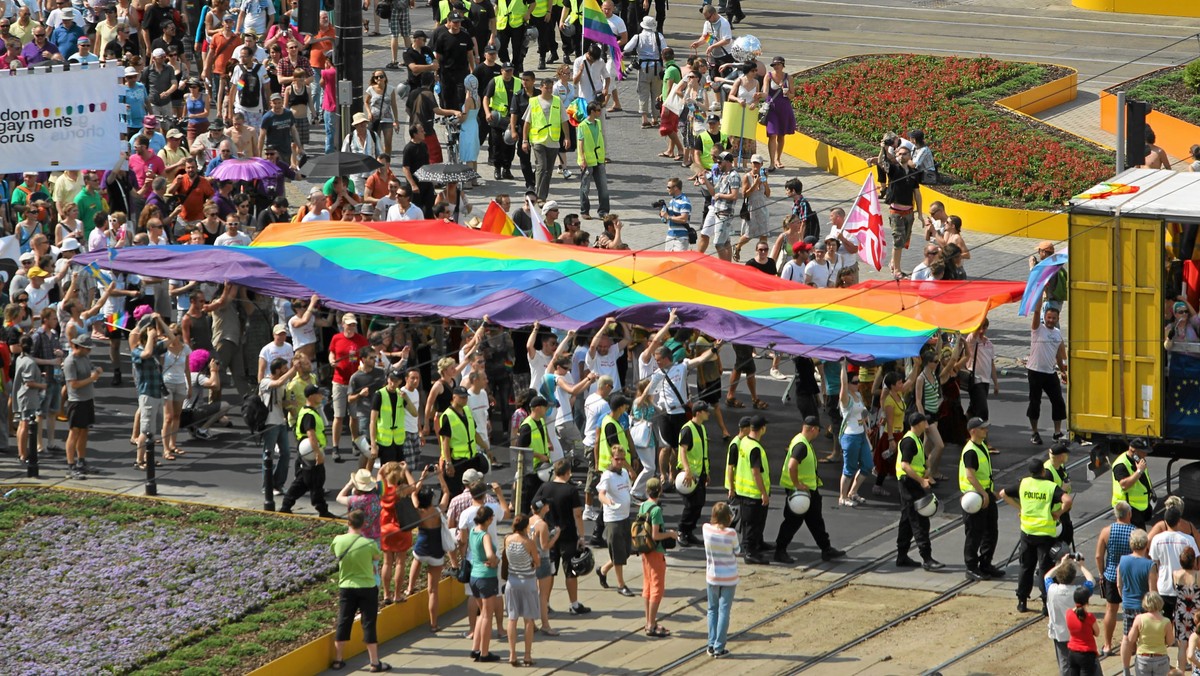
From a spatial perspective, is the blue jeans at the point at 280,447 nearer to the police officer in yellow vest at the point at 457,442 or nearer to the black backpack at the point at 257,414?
the black backpack at the point at 257,414

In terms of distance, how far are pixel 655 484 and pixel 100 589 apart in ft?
16.9

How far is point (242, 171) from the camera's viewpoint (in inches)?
1011

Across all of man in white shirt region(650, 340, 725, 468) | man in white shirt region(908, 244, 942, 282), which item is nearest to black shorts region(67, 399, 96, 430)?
man in white shirt region(650, 340, 725, 468)

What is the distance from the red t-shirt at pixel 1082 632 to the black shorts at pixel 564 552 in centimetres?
445

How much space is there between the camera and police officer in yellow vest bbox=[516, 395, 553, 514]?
19.7 m

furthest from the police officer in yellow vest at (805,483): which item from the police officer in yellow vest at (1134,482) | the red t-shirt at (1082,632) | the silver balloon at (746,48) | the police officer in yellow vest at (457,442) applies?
the silver balloon at (746,48)

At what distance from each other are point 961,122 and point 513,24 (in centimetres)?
730

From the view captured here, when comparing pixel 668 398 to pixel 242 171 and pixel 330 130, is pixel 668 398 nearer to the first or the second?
pixel 242 171

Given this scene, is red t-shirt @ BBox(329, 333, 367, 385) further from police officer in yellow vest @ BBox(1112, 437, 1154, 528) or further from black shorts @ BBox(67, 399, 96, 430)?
police officer in yellow vest @ BBox(1112, 437, 1154, 528)

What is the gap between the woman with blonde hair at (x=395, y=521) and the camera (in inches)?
718

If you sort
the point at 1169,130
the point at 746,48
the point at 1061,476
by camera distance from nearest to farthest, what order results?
the point at 1061,476, the point at 746,48, the point at 1169,130

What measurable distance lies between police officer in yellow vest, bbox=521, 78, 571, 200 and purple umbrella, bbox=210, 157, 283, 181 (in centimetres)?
434

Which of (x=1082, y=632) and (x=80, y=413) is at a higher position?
(x=80, y=413)

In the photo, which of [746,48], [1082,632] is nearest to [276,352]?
[1082,632]
